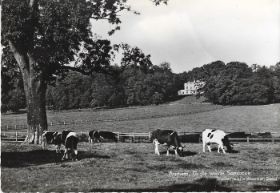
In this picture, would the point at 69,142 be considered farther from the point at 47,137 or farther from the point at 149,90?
the point at 149,90

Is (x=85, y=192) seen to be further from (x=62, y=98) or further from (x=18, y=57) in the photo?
(x=62, y=98)

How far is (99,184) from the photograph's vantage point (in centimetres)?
1409

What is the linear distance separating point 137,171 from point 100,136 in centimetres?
1436

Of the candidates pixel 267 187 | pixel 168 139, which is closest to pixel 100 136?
pixel 168 139

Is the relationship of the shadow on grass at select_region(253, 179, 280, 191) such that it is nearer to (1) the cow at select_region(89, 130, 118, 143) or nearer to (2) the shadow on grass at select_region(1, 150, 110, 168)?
(2) the shadow on grass at select_region(1, 150, 110, 168)

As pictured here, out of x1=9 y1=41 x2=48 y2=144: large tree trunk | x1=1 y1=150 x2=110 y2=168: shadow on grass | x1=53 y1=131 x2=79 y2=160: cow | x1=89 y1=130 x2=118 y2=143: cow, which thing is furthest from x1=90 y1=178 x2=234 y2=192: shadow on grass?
x1=89 y1=130 x2=118 y2=143: cow

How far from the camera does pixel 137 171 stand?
1716 cm

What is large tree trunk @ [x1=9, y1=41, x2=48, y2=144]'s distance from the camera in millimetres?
24344

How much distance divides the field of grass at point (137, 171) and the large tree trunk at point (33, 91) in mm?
2392

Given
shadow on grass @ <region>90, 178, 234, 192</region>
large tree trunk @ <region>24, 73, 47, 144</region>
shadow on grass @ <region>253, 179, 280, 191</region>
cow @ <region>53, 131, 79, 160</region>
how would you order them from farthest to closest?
large tree trunk @ <region>24, 73, 47, 144</region> < cow @ <region>53, 131, 79, 160</region> < shadow on grass @ <region>253, 179, 280, 191</region> < shadow on grass @ <region>90, 178, 234, 192</region>

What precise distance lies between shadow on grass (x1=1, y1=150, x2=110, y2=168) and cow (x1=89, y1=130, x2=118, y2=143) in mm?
8474

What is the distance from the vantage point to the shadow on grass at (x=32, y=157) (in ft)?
59.7

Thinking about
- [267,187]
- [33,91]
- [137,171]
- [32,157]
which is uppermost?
[33,91]

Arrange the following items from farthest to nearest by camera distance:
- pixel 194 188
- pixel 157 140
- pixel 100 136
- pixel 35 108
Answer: pixel 100 136 < pixel 35 108 < pixel 157 140 < pixel 194 188
